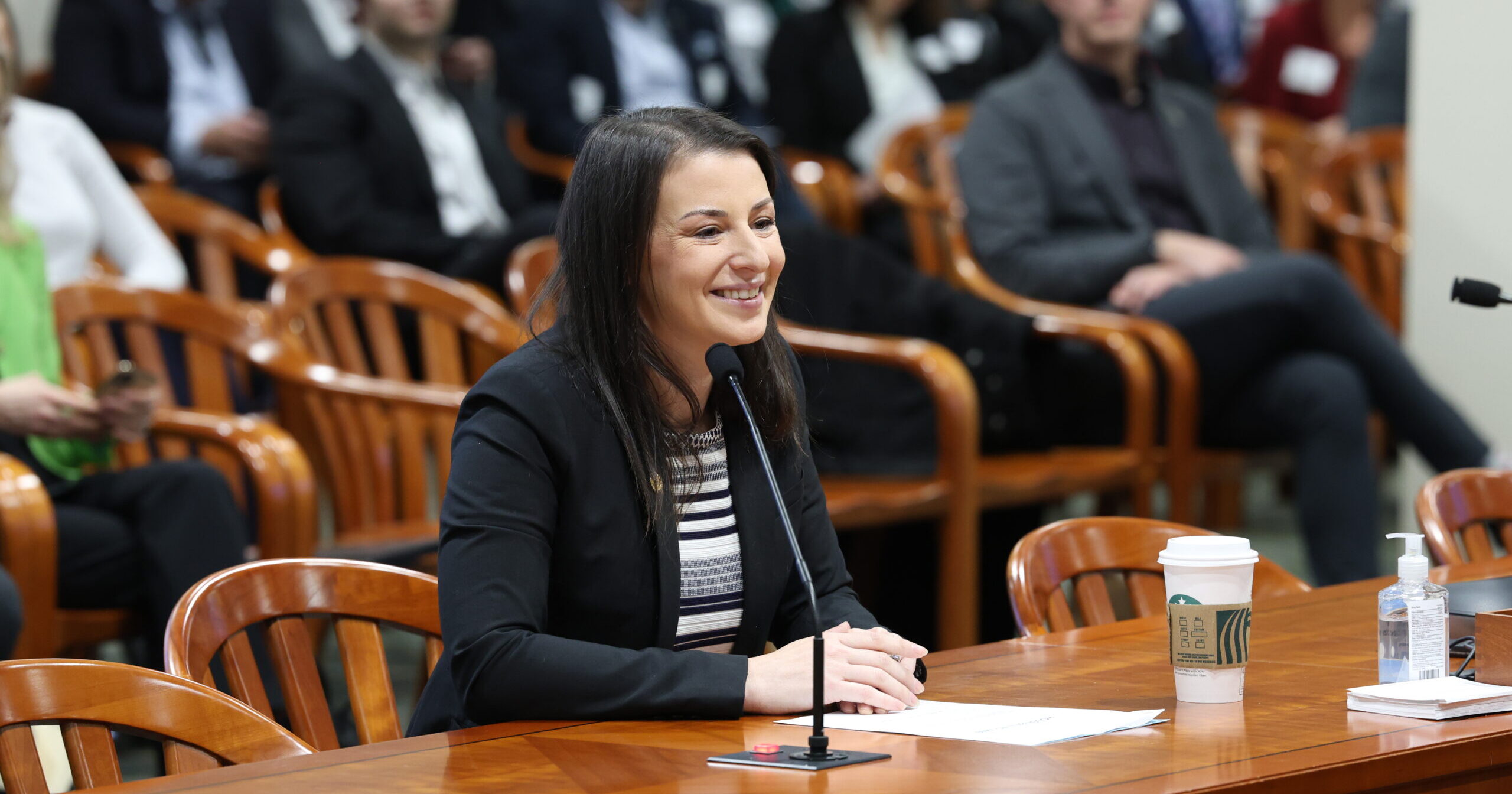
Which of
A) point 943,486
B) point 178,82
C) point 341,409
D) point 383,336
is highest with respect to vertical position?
point 178,82

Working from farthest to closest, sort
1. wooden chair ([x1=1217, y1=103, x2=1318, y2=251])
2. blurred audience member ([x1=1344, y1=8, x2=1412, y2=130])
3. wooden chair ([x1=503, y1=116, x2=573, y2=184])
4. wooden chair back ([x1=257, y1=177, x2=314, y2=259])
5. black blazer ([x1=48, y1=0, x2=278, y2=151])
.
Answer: blurred audience member ([x1=1344, y1=8, x2=1412, y2=130]) → wooden chair ([x1=1217, y1=103, x2=1318, y2=251]) → wooden chair ([x1=503, y1=116, x2=573, y2=184]) → black blazer ([x1=48, y1=0, x2=278, y2=151]) → wooden chair back ([x1=257, y1=177, x2=314, y2=259])

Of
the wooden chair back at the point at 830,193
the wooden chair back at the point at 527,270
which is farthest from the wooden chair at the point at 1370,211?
the wooden chair back at the point at 527,270

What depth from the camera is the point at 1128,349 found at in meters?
3.31

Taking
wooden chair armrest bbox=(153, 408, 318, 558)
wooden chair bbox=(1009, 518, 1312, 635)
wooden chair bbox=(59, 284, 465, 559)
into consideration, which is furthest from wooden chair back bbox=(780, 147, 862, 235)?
wooden chair bbox=(1009, 518, 1312, 635)

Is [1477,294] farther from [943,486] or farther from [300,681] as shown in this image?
[943,486]

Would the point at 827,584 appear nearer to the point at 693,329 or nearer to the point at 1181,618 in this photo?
the point at 693,329

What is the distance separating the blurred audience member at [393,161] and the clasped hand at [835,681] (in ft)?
8.47

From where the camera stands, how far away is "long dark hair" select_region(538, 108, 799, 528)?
1.52 meters

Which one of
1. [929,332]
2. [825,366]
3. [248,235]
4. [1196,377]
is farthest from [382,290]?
[1196,377]

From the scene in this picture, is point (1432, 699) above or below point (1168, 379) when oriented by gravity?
below

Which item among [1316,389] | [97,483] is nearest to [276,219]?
[97,483]

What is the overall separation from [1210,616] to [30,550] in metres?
1.53

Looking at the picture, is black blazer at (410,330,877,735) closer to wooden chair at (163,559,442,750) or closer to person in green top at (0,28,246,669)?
wooden chair at (163,559,442,750)

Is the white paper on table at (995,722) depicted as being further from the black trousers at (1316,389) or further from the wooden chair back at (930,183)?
the wooden chair back at (930,183)
